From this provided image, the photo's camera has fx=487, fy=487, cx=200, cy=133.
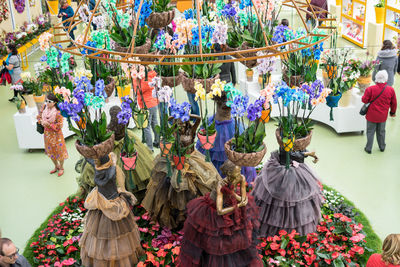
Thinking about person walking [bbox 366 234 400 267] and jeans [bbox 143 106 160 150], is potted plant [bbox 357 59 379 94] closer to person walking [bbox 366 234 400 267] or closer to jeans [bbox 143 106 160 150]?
jeans [bbox 143 106 160 150]

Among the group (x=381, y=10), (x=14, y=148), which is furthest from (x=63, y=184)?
(x=381, y=10)

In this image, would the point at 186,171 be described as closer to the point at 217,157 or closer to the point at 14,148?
the point at 217,157

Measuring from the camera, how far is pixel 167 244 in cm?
482

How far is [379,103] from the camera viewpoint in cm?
654

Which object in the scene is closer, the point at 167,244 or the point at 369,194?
the point at 167,244

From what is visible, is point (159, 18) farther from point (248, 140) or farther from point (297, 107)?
point (297, 107)

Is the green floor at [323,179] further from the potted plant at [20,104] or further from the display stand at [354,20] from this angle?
the display stand at [354,20]

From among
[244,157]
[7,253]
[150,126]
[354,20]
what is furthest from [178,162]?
[354,20]

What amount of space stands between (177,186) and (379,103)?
3.36m

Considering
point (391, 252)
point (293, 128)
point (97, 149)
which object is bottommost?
point (391, 252)

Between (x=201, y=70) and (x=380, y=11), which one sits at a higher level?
(x=201, y=70)

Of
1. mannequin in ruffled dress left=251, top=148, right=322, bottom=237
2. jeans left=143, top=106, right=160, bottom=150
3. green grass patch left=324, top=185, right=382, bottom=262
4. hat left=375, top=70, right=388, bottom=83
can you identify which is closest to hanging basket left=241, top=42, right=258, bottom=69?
mannequin in ruffled dress left=251, top=148, right=322, bottom=237

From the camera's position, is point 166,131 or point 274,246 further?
point 274,246

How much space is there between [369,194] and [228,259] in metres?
2.73
